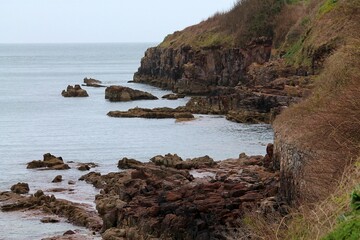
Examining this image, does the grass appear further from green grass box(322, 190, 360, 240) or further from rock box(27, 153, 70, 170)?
rock box(27, 153, 70, 170)

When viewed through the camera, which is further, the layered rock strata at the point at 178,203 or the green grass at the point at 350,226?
the layered rock strata at the point at 178,203

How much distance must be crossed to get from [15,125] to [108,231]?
46056 millimetres

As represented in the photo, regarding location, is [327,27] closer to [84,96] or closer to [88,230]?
[88,230]

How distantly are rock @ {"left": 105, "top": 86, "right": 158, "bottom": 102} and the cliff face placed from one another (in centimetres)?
902

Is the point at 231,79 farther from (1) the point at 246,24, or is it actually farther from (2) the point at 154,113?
(2) the point at 154,113

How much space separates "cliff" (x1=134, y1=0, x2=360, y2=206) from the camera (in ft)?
59.4

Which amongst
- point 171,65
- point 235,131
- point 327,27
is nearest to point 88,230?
point 235,131

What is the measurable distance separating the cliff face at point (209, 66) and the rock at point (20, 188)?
5406 cm

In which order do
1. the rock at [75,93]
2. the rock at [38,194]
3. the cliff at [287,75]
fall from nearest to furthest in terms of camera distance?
the cliff at [287,75]
the rock at [38,194]
the rock at [75,93]

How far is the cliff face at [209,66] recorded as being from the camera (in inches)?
3688

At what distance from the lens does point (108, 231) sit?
85.5 ft

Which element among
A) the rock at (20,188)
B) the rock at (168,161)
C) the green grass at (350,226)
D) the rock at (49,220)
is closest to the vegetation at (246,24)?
the rock at (168,161)

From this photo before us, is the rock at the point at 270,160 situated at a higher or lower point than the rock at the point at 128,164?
higher

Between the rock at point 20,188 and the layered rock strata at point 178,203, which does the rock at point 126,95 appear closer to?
the rock at point 20,188
